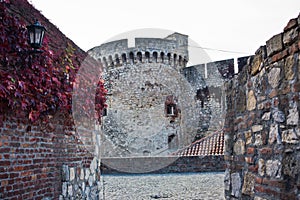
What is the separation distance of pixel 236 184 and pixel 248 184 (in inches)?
13.6

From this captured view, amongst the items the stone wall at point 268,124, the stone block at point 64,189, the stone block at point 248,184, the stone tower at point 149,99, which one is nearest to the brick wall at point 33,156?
the stone block at point 64,189

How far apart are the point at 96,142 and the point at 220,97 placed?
14221 millimetres

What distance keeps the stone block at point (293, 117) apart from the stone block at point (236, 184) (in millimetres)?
1178

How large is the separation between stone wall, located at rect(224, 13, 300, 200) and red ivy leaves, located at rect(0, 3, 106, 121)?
7.06ft

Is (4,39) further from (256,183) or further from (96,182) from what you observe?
(96,182)

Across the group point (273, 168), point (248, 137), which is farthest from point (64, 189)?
point (273, 168)

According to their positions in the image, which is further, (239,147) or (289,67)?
(239,147)

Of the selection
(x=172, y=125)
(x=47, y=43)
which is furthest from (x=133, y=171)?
(x=47, y=43)

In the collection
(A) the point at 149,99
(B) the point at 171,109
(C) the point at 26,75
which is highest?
(A) the point at 149,99

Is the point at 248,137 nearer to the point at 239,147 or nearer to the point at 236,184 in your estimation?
the point at 239,147

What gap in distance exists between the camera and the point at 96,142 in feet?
20.3

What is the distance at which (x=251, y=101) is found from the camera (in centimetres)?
331

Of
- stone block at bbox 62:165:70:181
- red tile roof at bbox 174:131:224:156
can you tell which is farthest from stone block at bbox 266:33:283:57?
red tile roof at bbox 174:131:224:156

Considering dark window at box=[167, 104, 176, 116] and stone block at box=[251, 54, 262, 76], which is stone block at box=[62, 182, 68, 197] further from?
dark window at box=[167, 104, 176, 116]
